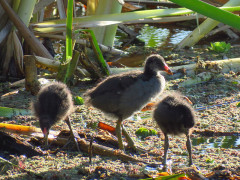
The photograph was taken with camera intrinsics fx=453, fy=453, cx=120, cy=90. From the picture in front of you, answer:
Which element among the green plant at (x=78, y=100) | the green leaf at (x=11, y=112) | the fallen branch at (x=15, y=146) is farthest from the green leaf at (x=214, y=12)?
the green leaf at (x=11, y=112)

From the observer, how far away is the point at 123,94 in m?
4.03

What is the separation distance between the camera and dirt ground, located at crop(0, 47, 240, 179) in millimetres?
3342

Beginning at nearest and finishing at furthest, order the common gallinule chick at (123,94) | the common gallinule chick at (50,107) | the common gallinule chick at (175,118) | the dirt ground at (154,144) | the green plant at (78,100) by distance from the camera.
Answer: the dirt ground at (154,144), the common gallinule chick at (175,118), the common gallinule chick at (50,107), the common gallinule chick at (123,94), the green plant at (78,100)

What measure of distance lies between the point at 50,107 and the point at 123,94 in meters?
0.66

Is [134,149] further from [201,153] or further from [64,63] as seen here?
[64,63]

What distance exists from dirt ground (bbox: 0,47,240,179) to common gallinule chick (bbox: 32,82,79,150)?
26 centimetres

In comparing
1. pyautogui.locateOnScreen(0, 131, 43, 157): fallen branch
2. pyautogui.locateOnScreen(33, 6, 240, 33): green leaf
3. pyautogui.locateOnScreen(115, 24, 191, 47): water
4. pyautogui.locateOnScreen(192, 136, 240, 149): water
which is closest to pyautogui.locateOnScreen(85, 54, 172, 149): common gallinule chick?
pyautogui.locateOnScreen(192, 136, 240, 149): water

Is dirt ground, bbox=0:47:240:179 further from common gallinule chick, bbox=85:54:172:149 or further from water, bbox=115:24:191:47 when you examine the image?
water, bbox=115:24:191:47

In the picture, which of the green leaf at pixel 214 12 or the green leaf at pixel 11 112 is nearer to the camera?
the green leaf at pixel 214 12

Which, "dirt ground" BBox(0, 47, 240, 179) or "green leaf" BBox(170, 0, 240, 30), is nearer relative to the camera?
"dirt ground" BBox(0, 47, 240, 179)

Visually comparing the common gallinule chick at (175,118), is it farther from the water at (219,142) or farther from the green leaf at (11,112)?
the green leaf at (11,112)

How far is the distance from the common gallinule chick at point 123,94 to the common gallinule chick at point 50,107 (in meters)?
0.31

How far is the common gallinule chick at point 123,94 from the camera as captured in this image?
4035 mm

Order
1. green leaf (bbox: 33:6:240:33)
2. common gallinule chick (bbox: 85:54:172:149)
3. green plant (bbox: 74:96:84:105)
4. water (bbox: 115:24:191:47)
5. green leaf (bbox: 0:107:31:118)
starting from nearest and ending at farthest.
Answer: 1. common gallinule chick (bbox: 85:54:172:149)
2. green leaf (bbox: 0:107:31:118)
3. green plant (bbox: 74:96:84:105)
4. green leaf (bbox: 33:6:240:33)
5. water (bbox: 115:24:191:47)
